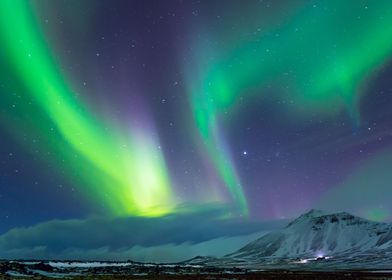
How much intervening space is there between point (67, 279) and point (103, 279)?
246 inches

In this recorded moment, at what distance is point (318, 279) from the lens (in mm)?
93625

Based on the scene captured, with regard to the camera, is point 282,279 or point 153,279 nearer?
point 153,279

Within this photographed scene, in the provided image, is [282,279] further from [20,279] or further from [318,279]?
[20,279]

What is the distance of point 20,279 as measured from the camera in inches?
3044

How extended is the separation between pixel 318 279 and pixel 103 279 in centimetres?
4356

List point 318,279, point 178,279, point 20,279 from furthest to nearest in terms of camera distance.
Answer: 1. point 318,279
2. point 178,279
3. point 20,279

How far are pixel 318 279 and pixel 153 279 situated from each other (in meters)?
33.8

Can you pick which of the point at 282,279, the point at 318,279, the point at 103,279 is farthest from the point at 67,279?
the point at 318,279

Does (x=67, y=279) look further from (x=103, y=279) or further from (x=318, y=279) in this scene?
(x=318, y=279)

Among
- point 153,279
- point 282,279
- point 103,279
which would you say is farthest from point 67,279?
point 282,279

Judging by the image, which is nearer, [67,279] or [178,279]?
[67,279]

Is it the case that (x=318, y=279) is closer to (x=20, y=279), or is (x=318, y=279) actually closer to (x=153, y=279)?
(x=153, y=279)

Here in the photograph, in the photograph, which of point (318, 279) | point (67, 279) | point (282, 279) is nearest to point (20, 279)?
point (67, 279)

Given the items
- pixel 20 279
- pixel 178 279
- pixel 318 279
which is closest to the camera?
pixel 20 279
